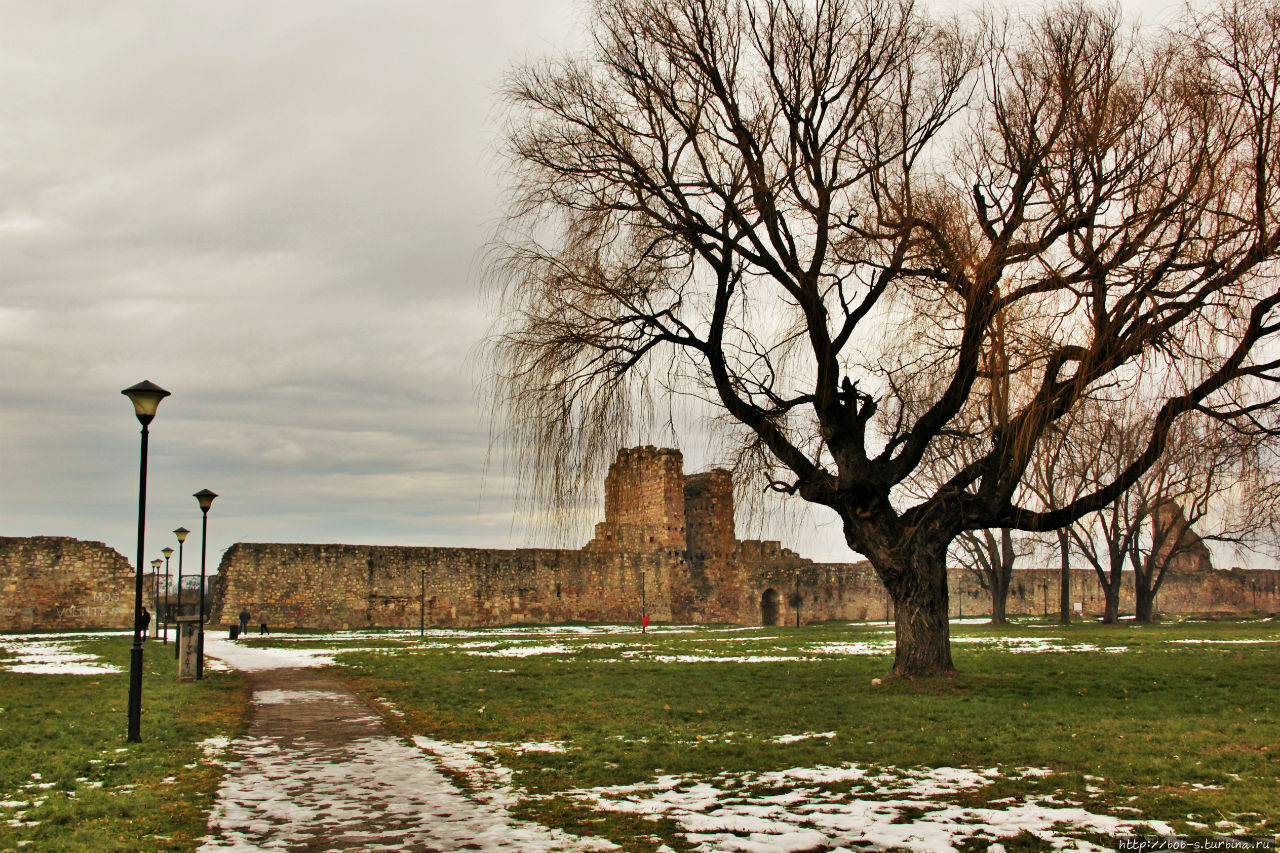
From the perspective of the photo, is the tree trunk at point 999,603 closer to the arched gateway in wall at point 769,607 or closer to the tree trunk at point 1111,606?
the tree trunk at point 1111,606

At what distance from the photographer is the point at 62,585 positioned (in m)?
29.4

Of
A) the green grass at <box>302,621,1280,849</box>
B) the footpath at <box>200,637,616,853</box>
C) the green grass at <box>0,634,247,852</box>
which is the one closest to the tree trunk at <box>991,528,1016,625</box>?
the green grass at <box>302,621,1280,849</box>

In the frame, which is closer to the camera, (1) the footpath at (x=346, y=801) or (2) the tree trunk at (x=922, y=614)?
(1) the footpath at (x=346, y=801)

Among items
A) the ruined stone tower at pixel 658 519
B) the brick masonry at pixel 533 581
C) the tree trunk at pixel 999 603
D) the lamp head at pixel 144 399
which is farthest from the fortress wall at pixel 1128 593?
the lamp head at pixel 144 399

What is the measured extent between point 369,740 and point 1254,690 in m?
9.86

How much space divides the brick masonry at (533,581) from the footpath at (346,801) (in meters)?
17.0

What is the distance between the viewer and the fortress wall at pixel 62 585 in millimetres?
28766

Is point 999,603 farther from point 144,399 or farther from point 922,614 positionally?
point 144,399

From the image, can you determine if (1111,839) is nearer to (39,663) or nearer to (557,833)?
(557,833)

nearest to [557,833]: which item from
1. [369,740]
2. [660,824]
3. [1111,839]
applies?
[660,824]

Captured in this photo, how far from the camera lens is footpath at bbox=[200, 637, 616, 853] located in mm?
4844

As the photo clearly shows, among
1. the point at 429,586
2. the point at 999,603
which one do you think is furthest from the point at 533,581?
the point at 999,603

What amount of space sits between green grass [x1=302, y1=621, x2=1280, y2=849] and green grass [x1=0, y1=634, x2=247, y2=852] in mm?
1886

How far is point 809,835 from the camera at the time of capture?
16.1ft
